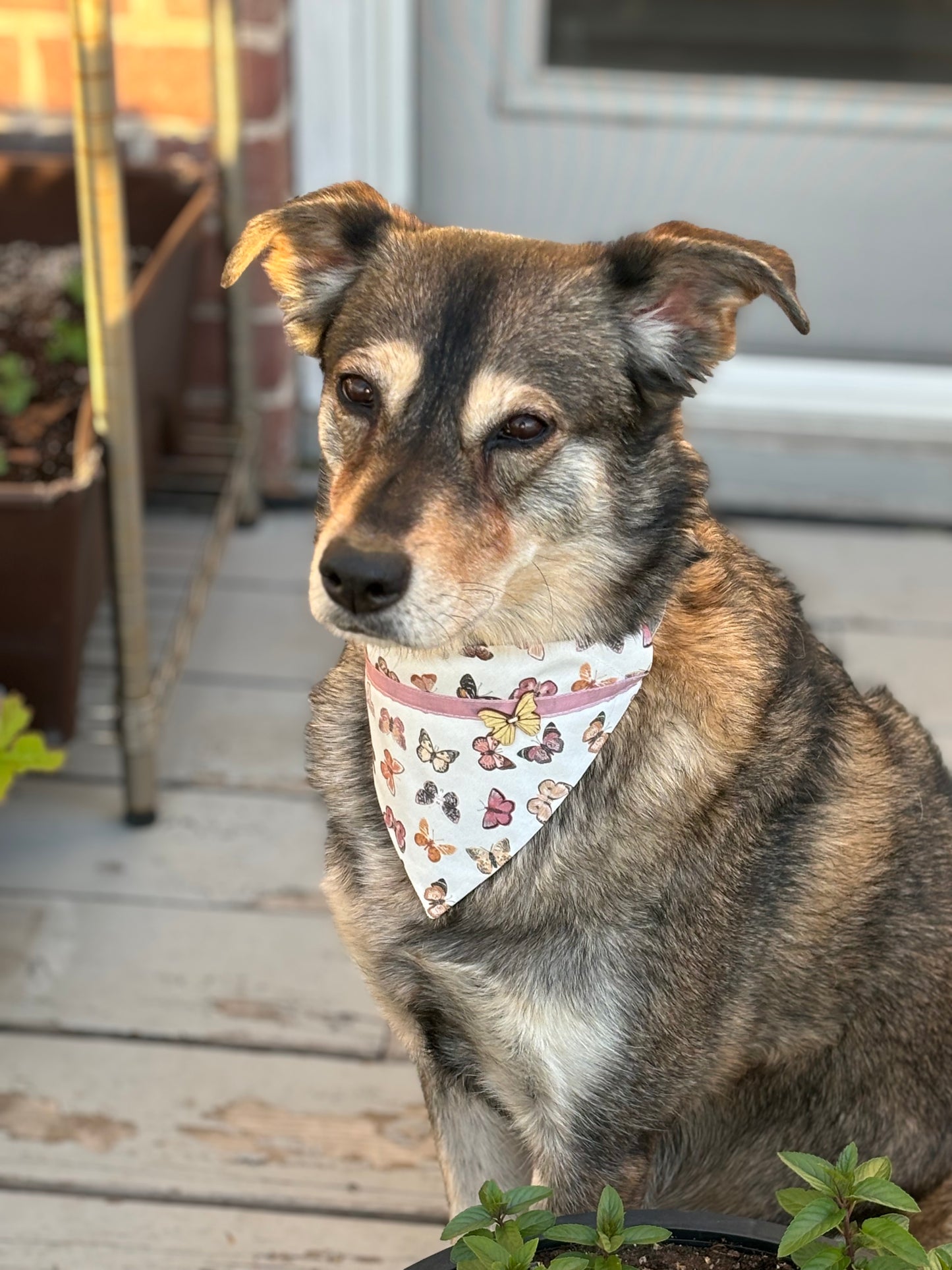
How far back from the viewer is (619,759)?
61.9 inches

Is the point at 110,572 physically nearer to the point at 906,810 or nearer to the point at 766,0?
the point at 906,810

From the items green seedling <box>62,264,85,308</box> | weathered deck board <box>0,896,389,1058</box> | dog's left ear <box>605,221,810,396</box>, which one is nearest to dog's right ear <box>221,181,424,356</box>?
dog's left ear <box>605,221,810,396</box>

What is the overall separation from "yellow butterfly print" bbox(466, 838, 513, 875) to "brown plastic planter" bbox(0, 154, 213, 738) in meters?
1.05

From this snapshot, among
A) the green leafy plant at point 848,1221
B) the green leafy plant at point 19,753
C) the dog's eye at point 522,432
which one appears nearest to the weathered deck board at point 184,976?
the green leafy plant at point 19,753

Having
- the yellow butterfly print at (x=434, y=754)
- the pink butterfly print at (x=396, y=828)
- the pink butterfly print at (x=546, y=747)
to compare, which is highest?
the pink butterfly print at (x=546, y=747)

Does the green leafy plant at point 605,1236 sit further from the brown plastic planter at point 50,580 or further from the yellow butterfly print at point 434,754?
the brown plastic planter at point 50,580

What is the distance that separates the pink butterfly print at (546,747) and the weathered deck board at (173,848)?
1.06m

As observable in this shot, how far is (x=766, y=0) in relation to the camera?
10.8 ft

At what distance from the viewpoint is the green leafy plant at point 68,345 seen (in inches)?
113

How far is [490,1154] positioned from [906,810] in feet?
2.22

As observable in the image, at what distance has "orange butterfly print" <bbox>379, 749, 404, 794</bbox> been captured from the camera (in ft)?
5.19

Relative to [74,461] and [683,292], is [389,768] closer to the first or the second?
[683,292]

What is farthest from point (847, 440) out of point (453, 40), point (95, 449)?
point (95, 449)

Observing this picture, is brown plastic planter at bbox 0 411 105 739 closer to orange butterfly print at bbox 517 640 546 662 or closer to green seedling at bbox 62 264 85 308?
green seedling at bbox 62 264 85 308
